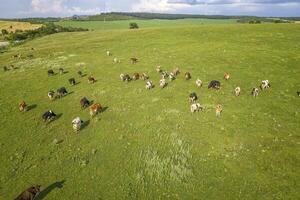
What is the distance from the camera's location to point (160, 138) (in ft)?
88.9

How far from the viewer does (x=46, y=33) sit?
128 m

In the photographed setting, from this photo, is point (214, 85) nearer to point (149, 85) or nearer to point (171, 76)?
point (171, 76)

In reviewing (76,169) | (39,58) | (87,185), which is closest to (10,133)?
(76,169)

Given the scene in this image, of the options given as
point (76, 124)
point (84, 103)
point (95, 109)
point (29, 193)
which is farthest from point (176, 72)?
point (29, 193)

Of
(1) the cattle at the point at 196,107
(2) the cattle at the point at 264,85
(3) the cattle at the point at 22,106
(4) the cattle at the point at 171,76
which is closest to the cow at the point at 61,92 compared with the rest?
(3) the cattle at the point at 22,106

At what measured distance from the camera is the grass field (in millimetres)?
21875

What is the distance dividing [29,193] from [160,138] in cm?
1157

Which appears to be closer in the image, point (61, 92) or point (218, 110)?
point (218, 110)

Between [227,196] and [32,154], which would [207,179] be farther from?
[32,154]

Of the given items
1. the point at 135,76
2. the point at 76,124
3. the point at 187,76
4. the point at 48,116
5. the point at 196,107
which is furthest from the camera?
the point at 135,76

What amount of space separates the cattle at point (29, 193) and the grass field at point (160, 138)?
64cm

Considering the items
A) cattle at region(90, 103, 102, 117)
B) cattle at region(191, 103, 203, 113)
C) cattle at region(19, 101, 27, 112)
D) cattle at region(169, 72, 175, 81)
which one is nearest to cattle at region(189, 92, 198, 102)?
cattle at region(191, 103, 203, 113)

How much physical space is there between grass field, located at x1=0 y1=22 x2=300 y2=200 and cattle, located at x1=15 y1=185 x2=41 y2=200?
64cm

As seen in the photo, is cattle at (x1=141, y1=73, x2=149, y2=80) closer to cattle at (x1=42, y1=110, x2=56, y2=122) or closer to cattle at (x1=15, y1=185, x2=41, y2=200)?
cattle at (x1=42, y1=110, x2=56, y2=122)
